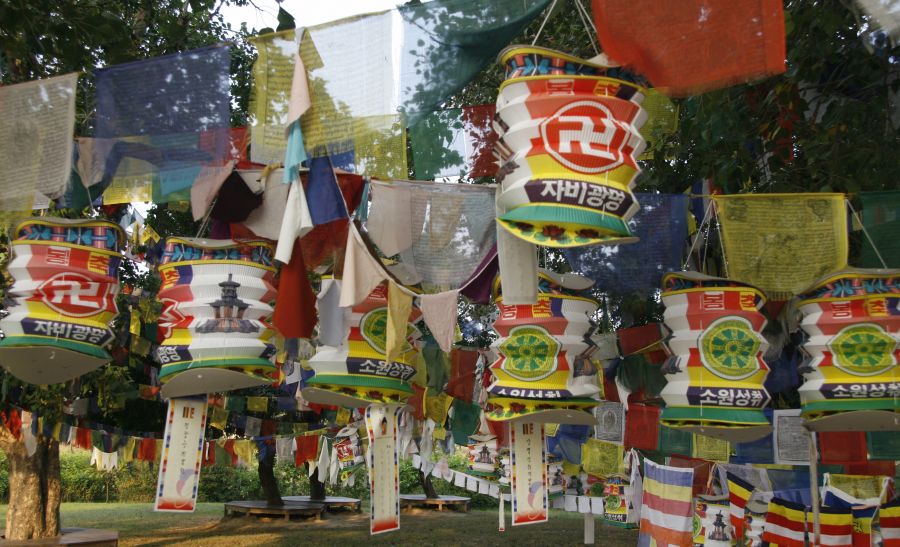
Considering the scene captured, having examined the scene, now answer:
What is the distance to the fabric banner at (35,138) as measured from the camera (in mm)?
5664

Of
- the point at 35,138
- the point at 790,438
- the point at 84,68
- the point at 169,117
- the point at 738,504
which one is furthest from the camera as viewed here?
the point at 84,68

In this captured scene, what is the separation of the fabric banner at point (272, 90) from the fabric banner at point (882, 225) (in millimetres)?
3771

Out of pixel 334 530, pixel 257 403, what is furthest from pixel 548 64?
pixel 334 530

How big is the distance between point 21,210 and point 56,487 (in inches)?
234

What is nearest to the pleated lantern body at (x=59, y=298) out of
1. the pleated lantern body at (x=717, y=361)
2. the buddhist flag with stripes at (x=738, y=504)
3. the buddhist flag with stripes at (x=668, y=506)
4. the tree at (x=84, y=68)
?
the tree at (x=84, y=68)

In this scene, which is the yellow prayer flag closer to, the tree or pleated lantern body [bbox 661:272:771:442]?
the tree

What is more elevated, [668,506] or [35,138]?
[35,138]

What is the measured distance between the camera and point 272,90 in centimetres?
559

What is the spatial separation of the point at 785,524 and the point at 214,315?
4335 millimetres

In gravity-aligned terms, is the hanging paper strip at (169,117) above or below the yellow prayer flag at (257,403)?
above

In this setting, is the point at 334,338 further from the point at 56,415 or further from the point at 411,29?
the point at 56,415

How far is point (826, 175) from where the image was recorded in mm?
7035

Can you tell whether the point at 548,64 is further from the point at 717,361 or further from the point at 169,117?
the point at 169,117

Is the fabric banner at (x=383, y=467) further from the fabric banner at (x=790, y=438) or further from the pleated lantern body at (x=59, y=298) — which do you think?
the fabric banner at (x=790, y=438)
